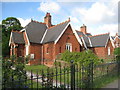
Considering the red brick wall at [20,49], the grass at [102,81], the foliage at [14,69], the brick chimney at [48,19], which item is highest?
the brick chimney at [48,19]

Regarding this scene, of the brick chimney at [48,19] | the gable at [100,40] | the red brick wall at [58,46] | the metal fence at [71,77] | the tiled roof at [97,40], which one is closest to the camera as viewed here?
the metal fence at [71,77]

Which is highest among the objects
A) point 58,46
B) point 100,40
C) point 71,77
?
point 100,40

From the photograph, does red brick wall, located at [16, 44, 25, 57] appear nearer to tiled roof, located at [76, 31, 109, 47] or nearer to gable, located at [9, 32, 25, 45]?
gable, located at [9, 32, 25, 45]

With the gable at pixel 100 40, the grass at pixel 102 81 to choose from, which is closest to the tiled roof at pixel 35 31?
the gable at pixel 100 40

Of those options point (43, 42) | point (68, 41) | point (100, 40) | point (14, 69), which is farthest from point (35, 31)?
point (14, 69)

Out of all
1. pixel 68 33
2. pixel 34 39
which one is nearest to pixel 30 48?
pixel 34 39

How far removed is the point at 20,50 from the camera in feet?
65.4

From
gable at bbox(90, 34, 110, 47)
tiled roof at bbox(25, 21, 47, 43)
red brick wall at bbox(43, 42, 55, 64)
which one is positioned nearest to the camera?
red brick wall at bbox(43, 42, 55, 64)

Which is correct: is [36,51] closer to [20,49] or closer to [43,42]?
[43,42]

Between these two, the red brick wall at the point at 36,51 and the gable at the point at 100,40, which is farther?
the gable at the point at 100,40

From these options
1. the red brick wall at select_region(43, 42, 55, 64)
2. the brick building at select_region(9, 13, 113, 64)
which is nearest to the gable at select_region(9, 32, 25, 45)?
the brick building at select_region(9, 13, 113, 64)

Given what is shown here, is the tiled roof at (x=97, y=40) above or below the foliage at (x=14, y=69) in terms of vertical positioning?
above

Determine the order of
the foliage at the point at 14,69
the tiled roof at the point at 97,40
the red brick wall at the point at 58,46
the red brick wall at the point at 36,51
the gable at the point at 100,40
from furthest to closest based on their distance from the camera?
1. the tiled roof at the point at 97,40
2. the gable at the point at 100,40
3. the red brick wall at the point at 36,51
4. the red brick wall at the point at 58,46
5. the foliage at the point at 14,69

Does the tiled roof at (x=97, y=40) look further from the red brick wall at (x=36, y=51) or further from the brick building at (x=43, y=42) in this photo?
the red brick wall at (x=36, y=51)
